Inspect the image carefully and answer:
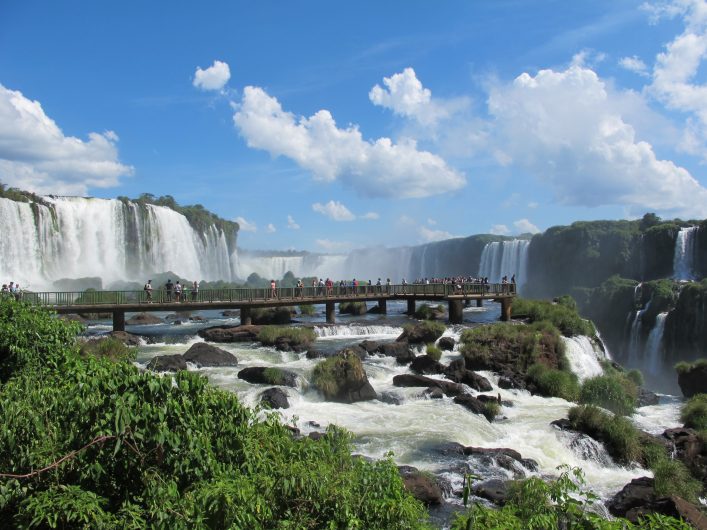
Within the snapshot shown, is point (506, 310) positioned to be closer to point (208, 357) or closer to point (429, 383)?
point (429, 383)

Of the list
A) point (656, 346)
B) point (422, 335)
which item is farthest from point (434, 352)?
point (656, 346)

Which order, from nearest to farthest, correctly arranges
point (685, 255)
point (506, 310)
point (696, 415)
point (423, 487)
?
point (423, 487) < point (696, 415) < point (506, 310) < point (685, 255)

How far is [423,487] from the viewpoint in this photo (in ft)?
35.7

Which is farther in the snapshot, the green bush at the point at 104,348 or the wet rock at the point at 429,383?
the green bush at the point at 104,348

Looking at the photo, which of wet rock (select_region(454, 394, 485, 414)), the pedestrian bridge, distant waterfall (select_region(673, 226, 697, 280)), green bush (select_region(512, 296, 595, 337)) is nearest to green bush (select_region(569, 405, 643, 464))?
wet rock (select_region(454, 394, 485, 414))

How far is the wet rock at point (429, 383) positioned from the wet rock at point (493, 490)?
6514 millimetres

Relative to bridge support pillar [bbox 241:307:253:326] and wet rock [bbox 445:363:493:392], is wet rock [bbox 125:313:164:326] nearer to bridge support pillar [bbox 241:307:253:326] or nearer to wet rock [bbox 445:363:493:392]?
bridge support pillar [bbox 241:307:253:326]

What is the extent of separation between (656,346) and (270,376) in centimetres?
3298

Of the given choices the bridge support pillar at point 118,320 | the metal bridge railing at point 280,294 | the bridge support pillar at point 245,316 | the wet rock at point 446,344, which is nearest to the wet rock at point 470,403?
the wet rock at point 446,344

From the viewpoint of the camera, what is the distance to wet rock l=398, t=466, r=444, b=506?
1070 cm

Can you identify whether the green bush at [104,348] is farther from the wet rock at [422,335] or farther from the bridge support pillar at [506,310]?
the bridge support pillar at [506,310]

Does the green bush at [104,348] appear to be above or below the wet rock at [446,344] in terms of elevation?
above

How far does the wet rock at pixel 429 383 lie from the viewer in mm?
18547

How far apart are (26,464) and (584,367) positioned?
24406 mm
